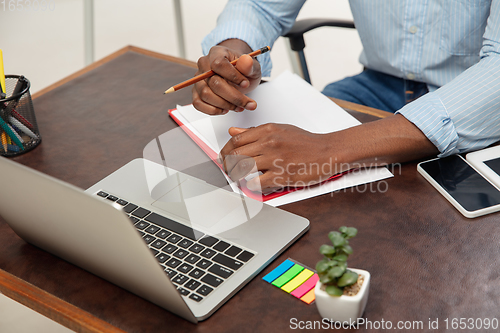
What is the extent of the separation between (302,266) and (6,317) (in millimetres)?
1190

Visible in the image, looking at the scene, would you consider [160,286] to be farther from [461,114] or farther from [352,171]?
[461,114]

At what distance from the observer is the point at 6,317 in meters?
1.46

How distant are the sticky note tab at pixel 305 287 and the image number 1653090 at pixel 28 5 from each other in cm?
447

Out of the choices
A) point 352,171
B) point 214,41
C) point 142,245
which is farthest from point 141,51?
point 142,245

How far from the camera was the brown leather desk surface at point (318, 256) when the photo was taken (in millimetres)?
625

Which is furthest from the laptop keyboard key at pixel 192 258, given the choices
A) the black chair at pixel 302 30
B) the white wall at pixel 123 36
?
the white wall at pixel 123 36

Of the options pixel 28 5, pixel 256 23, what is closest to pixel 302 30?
pixel 256 23

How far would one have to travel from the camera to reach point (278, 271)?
2.26 feet

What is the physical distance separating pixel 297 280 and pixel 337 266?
0.14 metres

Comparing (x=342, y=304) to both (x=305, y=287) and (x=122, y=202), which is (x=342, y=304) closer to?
(x=305, y=287)

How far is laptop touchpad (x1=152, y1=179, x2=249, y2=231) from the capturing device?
0.79 metres

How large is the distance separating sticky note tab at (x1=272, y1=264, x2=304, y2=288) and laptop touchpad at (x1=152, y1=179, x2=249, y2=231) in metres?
0.13

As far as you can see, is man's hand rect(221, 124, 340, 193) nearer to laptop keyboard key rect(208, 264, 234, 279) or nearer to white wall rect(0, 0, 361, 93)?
laptop keyboard key rect(208, 264, 234, 279)

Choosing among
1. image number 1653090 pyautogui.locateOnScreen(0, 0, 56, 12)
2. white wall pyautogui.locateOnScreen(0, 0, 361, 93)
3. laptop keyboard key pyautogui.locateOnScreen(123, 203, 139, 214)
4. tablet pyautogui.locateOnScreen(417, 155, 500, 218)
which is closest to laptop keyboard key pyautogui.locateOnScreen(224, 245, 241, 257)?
laptop keyboard key pyautogui.locateOnScreen(123, 203, 139, 214)
